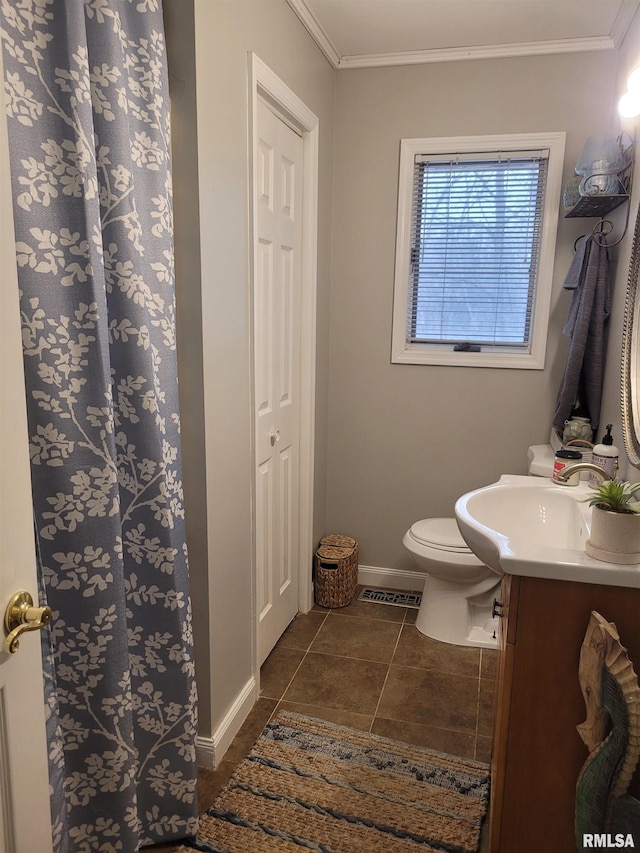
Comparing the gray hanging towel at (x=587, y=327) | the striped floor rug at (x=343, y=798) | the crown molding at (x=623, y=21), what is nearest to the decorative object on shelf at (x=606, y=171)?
the gray hanging towel at (x=587, y=327)

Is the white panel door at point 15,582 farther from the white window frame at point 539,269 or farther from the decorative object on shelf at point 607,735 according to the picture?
the white window frame at point 539,269

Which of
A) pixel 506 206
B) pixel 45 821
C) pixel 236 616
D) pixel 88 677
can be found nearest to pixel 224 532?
pixel 236 616

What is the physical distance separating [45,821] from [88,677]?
34cm

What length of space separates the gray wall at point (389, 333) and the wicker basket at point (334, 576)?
0.78 feet

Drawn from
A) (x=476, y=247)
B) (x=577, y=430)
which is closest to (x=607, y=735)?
(x=577, y=430)

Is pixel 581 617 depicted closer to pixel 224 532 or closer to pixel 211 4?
pixel 224 532

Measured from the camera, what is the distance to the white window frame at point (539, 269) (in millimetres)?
2732

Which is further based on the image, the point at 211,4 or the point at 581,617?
the point at 211,4

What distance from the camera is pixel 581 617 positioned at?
136 centimetres

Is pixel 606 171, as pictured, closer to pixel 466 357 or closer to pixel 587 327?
pixel 587 327

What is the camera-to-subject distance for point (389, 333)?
3053mm

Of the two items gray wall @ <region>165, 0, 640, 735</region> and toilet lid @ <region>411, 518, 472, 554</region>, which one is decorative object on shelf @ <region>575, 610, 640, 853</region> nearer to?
gray wall @ <region>165, 0, 640, 735</region>

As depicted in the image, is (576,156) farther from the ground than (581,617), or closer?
farther from the ground

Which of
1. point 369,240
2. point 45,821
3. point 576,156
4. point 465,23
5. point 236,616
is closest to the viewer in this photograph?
point 45,821
